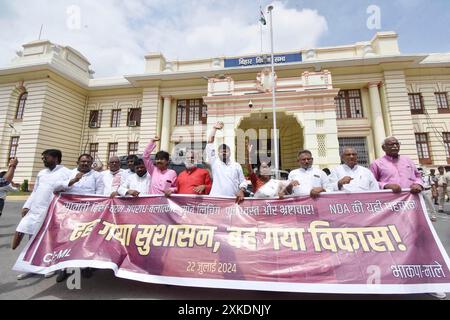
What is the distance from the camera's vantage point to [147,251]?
2902 mm

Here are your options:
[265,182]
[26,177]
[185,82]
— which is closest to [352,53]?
[185,82]

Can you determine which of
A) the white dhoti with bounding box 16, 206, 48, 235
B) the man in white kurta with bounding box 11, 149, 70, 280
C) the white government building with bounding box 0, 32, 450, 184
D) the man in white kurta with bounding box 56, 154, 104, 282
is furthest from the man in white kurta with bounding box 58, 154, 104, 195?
the white government building with bounding box 0, 32, 450, 184

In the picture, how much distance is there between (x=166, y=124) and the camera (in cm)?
1772

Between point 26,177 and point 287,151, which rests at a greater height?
point 287,151

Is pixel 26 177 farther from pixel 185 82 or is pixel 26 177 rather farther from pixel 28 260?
pixel 28 260

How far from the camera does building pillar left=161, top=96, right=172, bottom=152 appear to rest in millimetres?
17577

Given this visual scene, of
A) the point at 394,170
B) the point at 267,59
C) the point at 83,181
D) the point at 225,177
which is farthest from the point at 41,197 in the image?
the point at 267,59

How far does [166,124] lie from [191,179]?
14.9 m

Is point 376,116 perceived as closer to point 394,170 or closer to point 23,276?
point 394,170

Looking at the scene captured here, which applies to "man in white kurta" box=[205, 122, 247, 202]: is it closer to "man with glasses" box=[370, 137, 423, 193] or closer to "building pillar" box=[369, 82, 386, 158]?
"man with glasses" box=[370, 137, 423, 193]

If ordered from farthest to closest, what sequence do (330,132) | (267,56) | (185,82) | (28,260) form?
(185,82) < (267,56) < (330,132) < (28,260)

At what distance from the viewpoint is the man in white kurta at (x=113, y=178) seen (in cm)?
388
